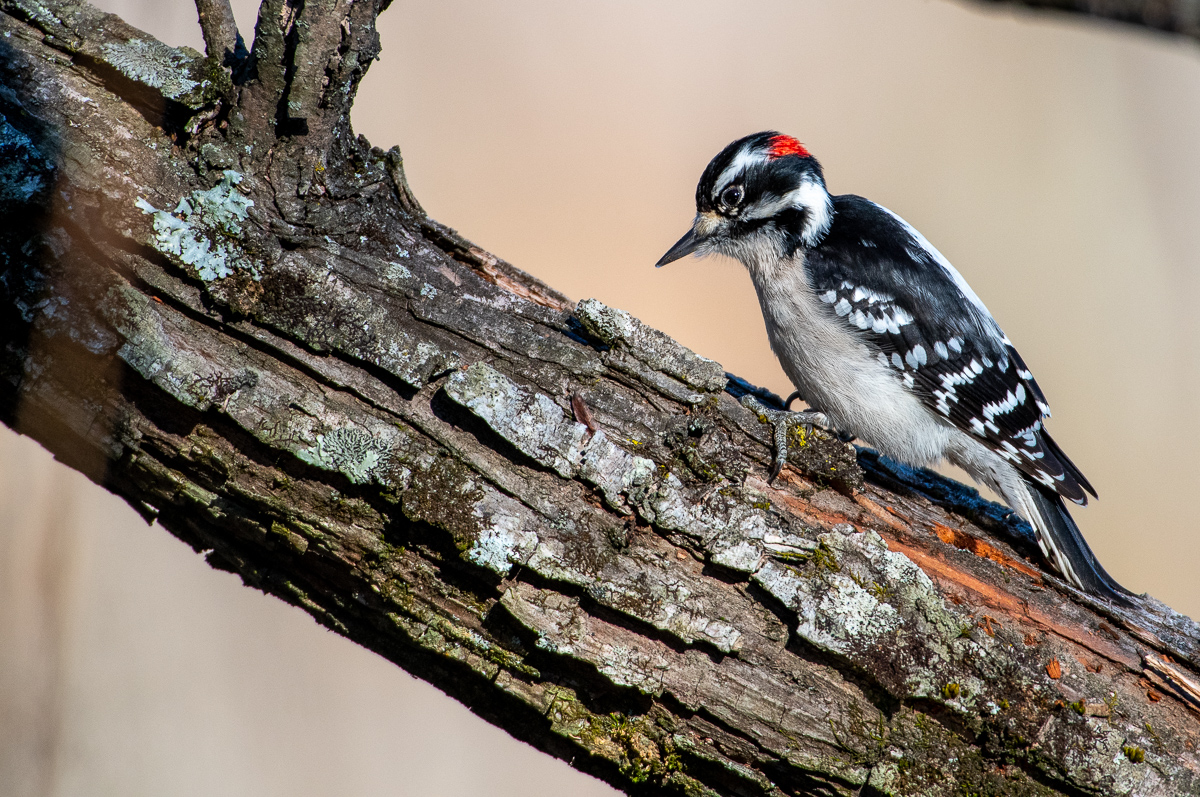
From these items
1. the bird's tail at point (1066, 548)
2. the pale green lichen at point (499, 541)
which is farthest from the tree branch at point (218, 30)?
the bird's tail at point (1066, 548)

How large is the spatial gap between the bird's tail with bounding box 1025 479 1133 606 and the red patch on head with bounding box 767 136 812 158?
1.86 m

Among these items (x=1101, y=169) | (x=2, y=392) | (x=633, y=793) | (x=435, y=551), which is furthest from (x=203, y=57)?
(x=1101, y=169)

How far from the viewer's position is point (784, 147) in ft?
12.2

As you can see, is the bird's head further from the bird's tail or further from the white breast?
the bird's tail

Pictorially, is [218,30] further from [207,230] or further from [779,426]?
[779,426]

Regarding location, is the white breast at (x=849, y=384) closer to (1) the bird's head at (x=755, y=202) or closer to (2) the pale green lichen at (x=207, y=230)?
(1) the bird's head at (x=755, y=202)

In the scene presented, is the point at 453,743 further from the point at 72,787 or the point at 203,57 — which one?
the point at 203,57

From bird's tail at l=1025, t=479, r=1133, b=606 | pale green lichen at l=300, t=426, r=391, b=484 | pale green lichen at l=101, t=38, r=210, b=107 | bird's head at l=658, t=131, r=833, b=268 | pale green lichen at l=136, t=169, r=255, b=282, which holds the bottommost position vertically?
pale green lichen at l=300, t=426, r=391, b=484

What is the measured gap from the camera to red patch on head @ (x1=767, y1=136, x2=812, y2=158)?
3662 mm

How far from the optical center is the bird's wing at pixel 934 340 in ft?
10.3

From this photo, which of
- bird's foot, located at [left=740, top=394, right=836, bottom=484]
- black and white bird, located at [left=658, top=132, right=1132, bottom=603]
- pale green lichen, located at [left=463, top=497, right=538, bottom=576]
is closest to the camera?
pale green lichen, located at [left=463, top=497, right=538, bottom=576]

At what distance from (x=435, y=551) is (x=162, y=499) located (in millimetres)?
729

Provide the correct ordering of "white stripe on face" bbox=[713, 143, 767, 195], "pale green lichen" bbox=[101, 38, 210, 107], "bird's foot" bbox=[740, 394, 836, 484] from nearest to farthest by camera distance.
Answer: "pale green lichen" bbox=[101, 38, 210, 107] → "bird's foot" bbox=[740, 394, 836, 484] → "white stripe on face" bbox=[713, 143, 767, 195]

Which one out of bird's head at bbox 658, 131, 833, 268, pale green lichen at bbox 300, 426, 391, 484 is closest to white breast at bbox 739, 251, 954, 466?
bird's head at bbox 658, 131, 833, 268
